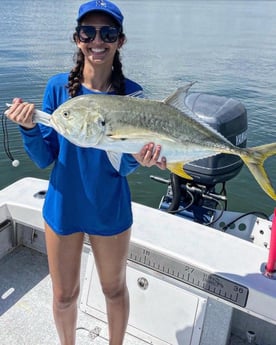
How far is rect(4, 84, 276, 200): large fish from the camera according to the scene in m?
1.82

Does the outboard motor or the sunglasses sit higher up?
the sunglasses

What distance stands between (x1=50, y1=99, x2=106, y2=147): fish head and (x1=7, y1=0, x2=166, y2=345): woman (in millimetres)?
167

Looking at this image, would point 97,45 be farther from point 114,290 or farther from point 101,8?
point 114,290

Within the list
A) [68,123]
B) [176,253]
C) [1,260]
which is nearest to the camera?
[68,123]

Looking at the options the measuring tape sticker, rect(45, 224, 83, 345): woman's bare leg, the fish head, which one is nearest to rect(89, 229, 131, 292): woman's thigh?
rect(45, 224, 83, 345): woman's bare leg

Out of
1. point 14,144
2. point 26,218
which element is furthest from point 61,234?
point 14,144

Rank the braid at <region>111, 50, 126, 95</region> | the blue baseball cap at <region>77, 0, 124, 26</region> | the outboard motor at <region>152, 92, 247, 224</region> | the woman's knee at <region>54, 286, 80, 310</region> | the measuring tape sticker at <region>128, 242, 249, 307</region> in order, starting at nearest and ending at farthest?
the blue baseball cap at <region>77, 0, 124, 26</region> → the braid at <region>111, 50, 126, 95</region> → the woman's knee at <region>54, 286, 80, 310</region> → the measuring tape sticker at <region>128, 242, 249, 307</region> → the outboard motor at <region>152, 92, 247, 224</region>

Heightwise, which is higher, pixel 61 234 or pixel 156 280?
pixel 61 234

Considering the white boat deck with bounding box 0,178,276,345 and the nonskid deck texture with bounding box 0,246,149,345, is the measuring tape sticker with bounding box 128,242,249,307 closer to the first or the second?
the white boat deck with bounding box 0,178,276,345

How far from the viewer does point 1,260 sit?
3.52 m

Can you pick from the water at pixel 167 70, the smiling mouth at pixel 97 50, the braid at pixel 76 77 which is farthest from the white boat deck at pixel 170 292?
the water at pixel 167 70

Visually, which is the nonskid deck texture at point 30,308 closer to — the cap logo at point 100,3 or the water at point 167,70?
the cap logo at point 100,3

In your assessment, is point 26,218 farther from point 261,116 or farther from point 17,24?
point 17,24

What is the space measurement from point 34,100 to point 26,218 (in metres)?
7.12
